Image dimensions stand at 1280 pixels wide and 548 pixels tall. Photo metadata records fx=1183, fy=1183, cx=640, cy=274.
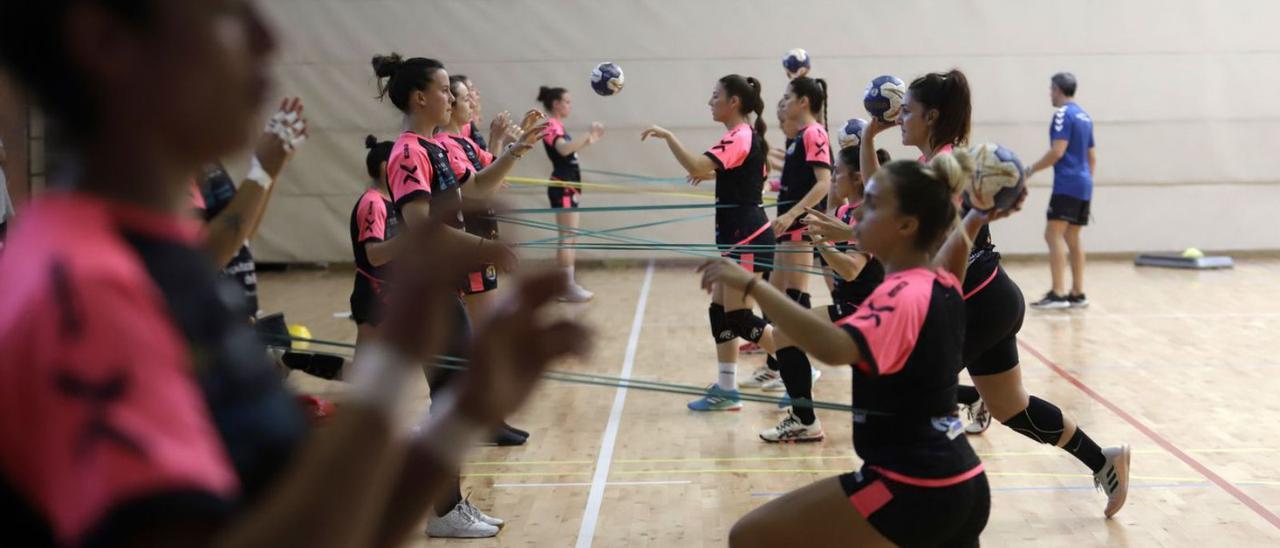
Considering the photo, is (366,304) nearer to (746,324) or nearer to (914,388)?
(746,324)

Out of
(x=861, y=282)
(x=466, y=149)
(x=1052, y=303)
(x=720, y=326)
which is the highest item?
(x=466, y=149)

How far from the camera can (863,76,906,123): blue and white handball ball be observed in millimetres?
4922

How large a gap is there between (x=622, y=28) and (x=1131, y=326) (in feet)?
19.1

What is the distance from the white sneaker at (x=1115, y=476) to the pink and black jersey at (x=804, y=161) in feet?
8.44

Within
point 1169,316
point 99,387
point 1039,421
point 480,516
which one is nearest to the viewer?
point 99,387

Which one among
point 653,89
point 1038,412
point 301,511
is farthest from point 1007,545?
point 653,89

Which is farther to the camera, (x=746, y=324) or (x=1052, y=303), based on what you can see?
(x=1052, y=303)

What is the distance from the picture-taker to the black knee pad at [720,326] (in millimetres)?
6109

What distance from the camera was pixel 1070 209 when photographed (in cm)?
935

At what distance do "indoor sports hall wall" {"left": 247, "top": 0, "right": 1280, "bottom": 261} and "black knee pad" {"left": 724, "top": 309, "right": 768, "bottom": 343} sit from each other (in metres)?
5.75

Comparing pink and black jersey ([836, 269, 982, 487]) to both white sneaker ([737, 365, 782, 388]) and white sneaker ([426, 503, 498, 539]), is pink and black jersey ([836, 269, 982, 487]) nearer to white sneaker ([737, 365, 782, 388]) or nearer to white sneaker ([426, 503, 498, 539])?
white sneaker ([426, 503, 498, 539])

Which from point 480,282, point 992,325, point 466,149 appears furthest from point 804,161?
point 992,325

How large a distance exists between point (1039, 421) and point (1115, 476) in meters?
0.39

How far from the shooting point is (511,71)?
1192 cm
